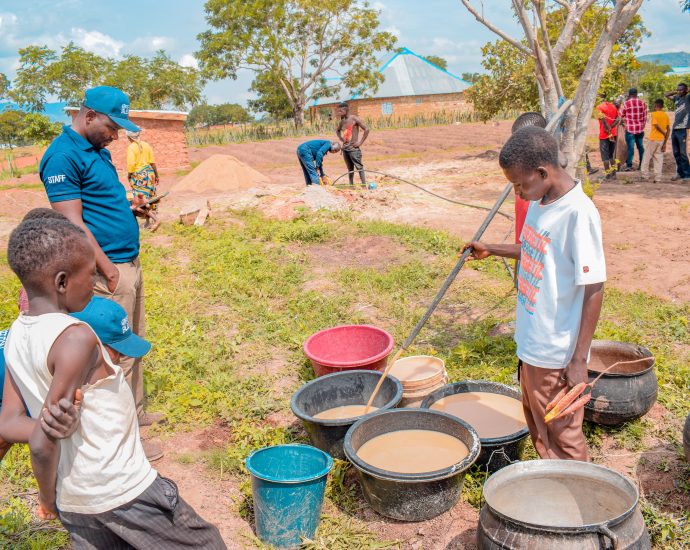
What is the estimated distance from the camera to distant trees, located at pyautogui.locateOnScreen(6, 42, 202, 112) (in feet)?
100

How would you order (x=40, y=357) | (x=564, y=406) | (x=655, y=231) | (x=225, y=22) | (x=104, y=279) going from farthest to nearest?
(x=225, y=22), (x=655, y=231), (x=104, y=279), (x=564, y=406), (x=40, y=357)

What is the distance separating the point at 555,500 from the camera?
2.43m

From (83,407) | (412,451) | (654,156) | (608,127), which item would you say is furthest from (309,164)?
(83,407)

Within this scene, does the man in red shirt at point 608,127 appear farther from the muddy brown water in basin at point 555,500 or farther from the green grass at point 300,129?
the green grass at point 300,129

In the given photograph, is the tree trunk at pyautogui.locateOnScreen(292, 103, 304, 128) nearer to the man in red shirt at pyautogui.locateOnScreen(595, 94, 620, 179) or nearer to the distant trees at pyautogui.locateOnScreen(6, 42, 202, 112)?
the distant trees at pyautogui.locateOnScreen(6, 42, 202, 112)

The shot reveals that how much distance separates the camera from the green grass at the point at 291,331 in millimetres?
3188

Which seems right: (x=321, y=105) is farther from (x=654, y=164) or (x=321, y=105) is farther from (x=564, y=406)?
(x=564, y=406)

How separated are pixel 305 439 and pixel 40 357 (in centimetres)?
227

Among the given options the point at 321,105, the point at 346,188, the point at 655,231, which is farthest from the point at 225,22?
the point at 655,231

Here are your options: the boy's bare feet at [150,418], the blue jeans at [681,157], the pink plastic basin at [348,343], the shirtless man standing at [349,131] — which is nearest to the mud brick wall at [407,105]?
the shirtless man standing at [349,131]

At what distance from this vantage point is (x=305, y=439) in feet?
12.1

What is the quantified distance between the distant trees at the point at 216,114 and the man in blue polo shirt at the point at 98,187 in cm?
→ 6531

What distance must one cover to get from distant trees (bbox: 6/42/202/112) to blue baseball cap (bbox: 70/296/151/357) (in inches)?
1127

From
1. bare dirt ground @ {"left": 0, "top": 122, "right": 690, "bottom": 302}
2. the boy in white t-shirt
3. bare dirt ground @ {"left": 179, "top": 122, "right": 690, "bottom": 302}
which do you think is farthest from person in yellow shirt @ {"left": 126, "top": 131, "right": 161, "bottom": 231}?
the boy in white t-shirt
